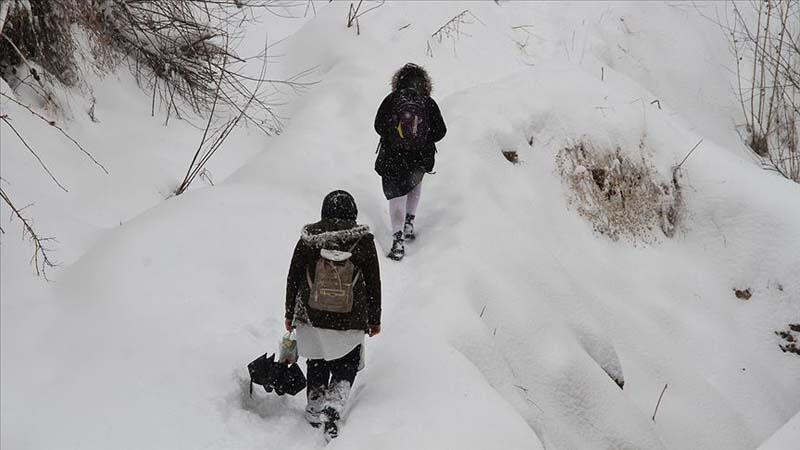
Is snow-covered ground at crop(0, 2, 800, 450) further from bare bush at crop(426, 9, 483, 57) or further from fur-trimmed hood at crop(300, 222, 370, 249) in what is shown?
fur-trimmed hood at crop(300, 222, 370, 249)

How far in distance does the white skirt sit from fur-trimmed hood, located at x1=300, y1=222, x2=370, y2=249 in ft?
1.41

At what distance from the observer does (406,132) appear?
14.5 feet

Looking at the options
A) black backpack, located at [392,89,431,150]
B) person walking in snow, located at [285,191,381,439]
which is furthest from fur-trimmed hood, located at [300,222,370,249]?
black backpack, located at [392,89,431,150]

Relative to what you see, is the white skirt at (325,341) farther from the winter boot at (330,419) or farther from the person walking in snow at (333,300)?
the winter boot at (330,419)

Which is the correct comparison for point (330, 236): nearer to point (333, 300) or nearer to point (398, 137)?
point (333, 300)

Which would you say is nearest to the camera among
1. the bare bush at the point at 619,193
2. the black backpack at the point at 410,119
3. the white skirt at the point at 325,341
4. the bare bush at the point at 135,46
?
the white skirt at the point at 325,341

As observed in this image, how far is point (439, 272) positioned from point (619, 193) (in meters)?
2.79

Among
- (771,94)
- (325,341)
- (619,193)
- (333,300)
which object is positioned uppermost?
(333,300)

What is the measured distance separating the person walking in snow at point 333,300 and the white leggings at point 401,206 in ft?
5.36

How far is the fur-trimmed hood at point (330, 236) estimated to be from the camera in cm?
299

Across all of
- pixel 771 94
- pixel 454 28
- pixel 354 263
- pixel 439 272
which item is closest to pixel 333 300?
pixel 354 263

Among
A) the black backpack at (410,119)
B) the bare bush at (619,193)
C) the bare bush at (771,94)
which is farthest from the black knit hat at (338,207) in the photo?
the bare bush at (771,94)

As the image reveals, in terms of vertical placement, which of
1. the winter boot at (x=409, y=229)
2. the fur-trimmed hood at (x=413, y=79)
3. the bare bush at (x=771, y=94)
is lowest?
the bare bush at (x=771, y=94)

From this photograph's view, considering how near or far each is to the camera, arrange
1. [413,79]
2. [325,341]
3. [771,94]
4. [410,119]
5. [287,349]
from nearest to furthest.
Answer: [325,341], [287,349], [410,119], [413,79], [771,94]
